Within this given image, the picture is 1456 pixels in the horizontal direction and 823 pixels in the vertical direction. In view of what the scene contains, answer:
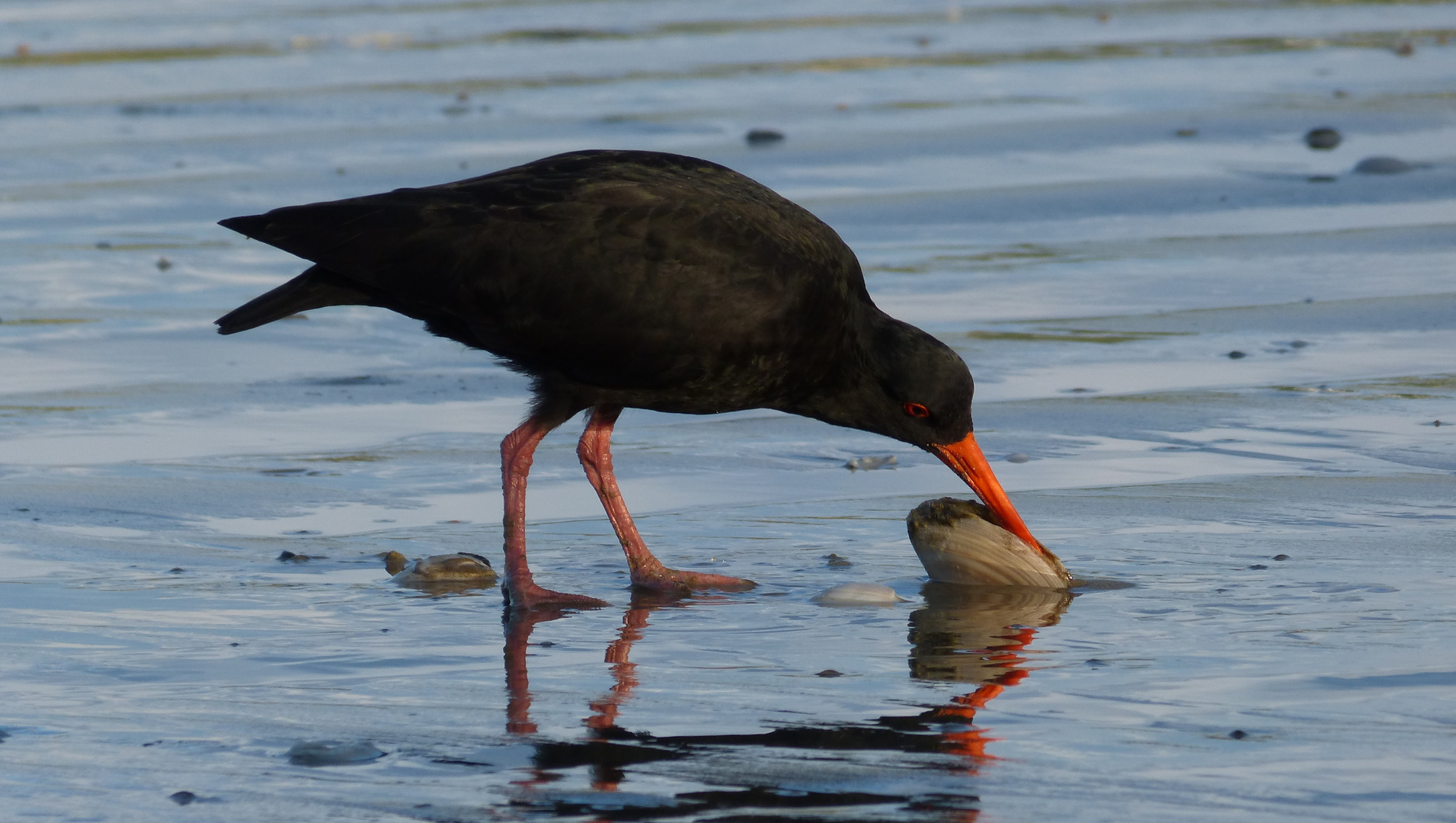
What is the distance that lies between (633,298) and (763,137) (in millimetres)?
7403

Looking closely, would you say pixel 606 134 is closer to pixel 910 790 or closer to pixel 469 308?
pixel 469 308

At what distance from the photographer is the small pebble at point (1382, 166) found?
10.8 metres

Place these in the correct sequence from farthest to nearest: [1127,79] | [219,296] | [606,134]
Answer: [1127,79]
[606,134]
[219,296]

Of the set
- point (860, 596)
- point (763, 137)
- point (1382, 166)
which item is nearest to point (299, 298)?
point (860, 596)

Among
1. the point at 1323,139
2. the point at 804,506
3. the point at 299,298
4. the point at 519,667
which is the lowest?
the point at 519,667

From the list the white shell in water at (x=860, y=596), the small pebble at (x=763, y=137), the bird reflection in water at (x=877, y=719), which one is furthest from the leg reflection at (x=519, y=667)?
the small pebble at (x=763, y=137)

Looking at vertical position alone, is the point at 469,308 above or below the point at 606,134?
below

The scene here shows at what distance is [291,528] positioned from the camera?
18.5 feet

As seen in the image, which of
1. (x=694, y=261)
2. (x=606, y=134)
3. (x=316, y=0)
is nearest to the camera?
(x=694, y=261)

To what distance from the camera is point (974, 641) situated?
177 inches

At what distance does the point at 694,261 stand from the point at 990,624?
130cm

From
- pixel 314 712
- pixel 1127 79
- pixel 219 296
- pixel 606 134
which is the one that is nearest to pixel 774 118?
pixel 606 134

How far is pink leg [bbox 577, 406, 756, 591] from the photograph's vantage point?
5043 mm

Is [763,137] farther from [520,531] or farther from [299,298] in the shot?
[520,531]
